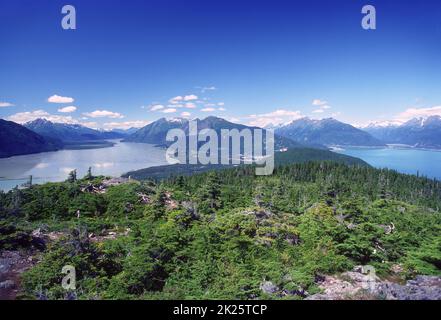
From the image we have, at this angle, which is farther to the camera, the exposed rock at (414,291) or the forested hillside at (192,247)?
the forested hillside at (192,247)

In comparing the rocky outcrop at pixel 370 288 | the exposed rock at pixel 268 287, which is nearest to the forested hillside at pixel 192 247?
the exposed rock at pixel 268 287

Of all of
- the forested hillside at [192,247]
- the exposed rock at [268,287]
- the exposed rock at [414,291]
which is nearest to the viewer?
the exposed rock at [414,291]

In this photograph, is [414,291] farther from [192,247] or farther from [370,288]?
[192,247]

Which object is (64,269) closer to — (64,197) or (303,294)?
(303,294)

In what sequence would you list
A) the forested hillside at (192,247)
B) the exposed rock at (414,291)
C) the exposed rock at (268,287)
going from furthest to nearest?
1. the forested hillside at (192,247)
2. the exposed rock at (268,287)
3. the exposed rock at (414,291)

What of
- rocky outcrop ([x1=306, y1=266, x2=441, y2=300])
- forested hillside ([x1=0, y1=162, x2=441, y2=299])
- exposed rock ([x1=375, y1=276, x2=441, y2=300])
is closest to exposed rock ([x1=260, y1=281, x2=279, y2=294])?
forested hillside ([x1=0, y1=162, x2=441, y2=299])

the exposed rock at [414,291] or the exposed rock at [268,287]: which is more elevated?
the exposed rock at [414,291]

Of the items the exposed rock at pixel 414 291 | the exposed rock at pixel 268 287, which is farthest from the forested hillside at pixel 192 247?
the exposed rock at pixel 414 291

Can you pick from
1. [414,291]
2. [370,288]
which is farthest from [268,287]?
[414,291]

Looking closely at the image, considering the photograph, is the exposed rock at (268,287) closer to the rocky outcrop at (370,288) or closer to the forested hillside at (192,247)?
the forested hillside at (192,247)

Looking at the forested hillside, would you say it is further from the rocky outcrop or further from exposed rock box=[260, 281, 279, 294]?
the rocky outcrop
